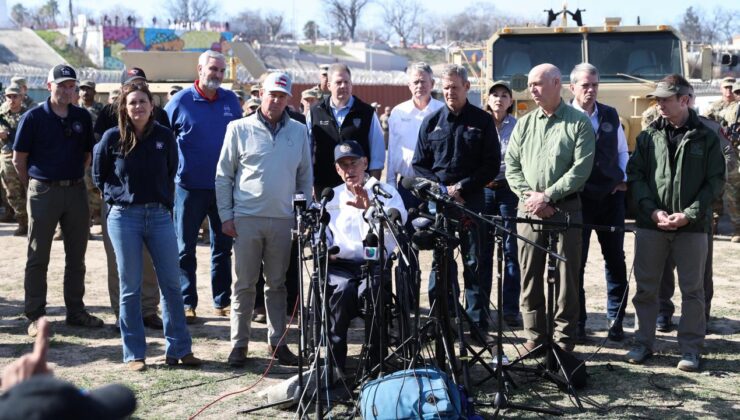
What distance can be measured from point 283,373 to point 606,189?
2.83 meters

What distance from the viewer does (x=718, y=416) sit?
5.67 meters

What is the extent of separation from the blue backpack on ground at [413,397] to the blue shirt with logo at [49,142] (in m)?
3.66

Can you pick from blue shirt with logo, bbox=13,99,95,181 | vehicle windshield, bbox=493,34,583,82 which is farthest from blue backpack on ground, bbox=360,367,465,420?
vehicle windshield, bbox=493,34,583,82

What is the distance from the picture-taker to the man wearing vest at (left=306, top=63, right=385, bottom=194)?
7848 millimetres

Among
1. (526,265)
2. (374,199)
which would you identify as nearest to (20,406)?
(374,199)

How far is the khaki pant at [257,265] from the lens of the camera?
6.75 metres

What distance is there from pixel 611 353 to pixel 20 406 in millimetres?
5754

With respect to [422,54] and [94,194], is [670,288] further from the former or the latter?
[422,54]

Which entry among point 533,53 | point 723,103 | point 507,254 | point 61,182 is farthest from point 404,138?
point 723,103

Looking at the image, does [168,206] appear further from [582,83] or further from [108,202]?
[582,83]

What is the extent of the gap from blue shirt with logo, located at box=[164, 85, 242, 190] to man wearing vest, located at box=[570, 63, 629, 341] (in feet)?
9.53

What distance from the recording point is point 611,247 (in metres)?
7.68

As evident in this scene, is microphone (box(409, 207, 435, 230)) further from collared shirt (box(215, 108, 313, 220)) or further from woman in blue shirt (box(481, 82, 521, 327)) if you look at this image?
woman in blue shirt (box(481, 82, 521, 327))

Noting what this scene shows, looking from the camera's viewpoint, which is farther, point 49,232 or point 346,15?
point 346,15
